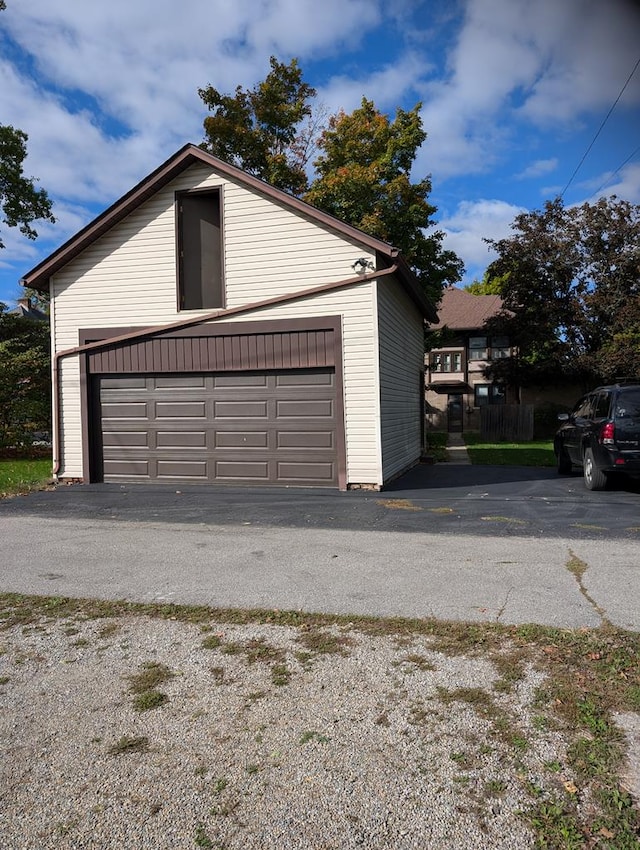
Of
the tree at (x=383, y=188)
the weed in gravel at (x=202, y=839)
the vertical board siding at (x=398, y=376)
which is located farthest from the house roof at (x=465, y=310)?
the weed in gravel at (x=202, y=839)

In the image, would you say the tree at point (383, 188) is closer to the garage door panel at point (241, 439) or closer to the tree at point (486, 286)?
the garage door panel at point (241, 439)

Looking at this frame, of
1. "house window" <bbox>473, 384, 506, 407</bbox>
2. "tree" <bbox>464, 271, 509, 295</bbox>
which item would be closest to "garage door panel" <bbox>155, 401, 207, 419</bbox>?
"house window" <bbox>473, 384, 506, 407</bbox>

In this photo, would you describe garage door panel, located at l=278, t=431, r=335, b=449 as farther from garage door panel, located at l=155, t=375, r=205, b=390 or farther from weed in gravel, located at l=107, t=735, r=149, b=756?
weed in gravel, located at l=107, t=735, r=149, b=756

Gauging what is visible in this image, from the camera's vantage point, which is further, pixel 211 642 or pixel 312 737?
pixel 211 642

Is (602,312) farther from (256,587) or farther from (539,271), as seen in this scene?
(256,587)

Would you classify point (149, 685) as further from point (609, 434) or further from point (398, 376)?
point (398, 376)

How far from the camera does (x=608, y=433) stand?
9211 millimetres

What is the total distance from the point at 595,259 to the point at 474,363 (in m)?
9.14

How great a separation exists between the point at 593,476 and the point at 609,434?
3.05 feet

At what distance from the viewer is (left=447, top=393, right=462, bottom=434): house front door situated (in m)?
35.0

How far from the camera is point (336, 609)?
14.5ft

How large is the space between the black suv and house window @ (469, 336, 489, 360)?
2475 centimetres

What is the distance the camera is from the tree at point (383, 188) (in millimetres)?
20125

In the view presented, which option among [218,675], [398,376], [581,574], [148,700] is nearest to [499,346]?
[398,376]
